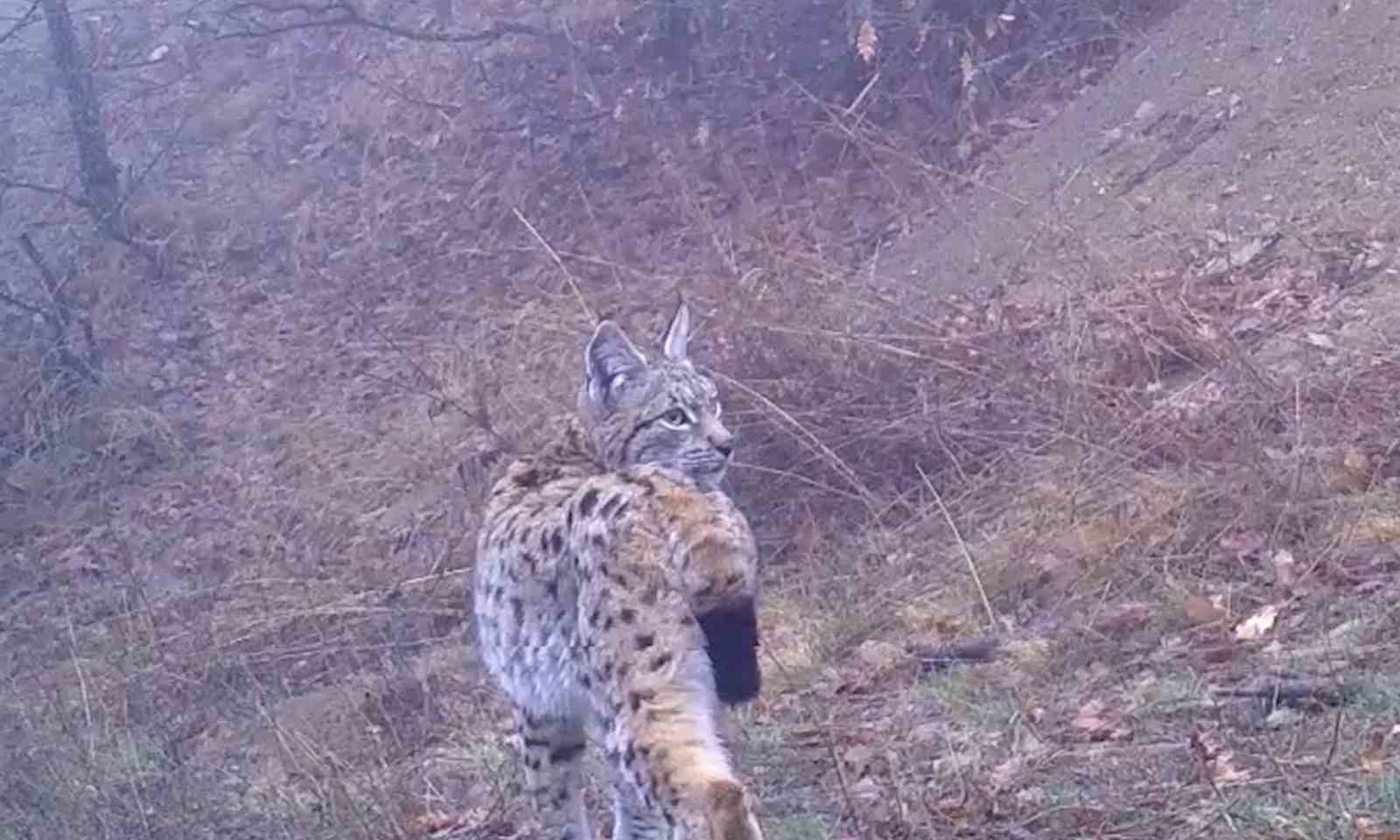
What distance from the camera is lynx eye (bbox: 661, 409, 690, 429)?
304 inches

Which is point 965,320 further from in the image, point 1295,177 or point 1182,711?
point 1182,711

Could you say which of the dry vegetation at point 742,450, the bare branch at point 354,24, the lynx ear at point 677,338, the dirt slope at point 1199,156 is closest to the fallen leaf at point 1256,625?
the dry vegetation at point 742,450

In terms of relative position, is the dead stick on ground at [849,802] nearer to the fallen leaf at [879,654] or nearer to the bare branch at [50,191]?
the fallen leaf at [879,654]

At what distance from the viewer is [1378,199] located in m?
11.4

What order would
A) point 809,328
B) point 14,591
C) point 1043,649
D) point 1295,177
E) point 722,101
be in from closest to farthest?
point 1043,649 → point 809,328 → point 1295,177 → point 14,591 → point 722,101

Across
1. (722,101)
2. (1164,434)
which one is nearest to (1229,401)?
(1164,434)

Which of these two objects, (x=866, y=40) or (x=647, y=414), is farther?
(x=866, y=40)

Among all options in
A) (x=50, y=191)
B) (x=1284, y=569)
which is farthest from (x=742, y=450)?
(x=50, y=191)

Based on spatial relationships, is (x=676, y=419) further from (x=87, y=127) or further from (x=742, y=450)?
(x=87, y=127)

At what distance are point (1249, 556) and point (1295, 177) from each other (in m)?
4.49

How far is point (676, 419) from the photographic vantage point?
305 inches

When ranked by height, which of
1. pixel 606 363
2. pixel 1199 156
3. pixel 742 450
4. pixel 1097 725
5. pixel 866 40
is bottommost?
pixel 742 450

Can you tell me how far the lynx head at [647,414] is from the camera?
302 inches

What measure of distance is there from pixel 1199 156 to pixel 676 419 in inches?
240
